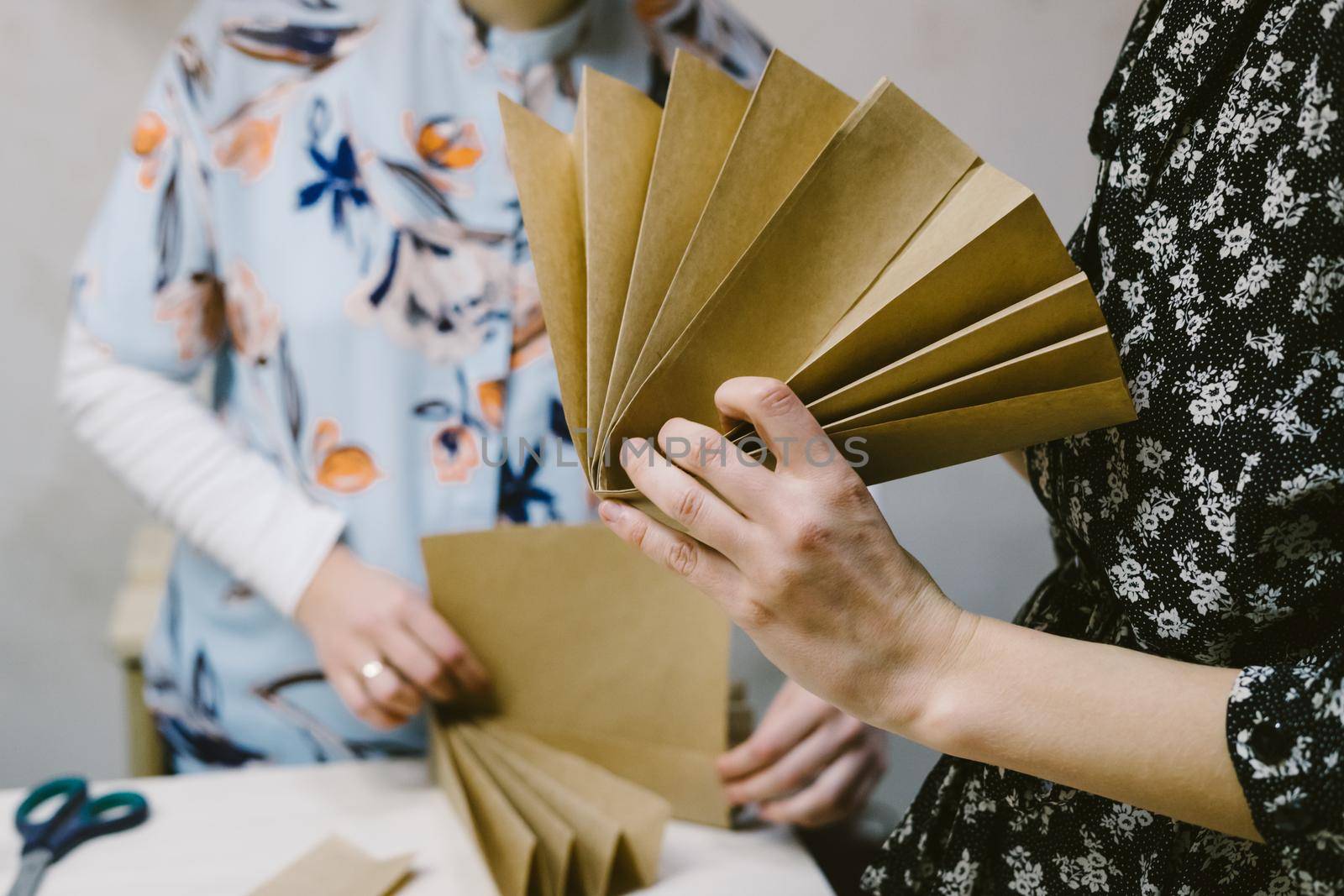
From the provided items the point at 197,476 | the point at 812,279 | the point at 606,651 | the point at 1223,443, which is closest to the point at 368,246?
the point at 197,476

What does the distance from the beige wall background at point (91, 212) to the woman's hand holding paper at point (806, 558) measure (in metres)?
0.18

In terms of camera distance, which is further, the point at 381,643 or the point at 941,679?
the point at 381,643

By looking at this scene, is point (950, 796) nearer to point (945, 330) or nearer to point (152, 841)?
point (945, 330)

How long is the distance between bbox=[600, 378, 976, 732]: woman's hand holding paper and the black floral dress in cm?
9

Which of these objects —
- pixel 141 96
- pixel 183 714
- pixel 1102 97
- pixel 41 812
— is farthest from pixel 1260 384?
pixel 141 96

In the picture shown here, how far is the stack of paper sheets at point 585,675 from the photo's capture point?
0.57m

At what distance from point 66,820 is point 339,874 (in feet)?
0.62

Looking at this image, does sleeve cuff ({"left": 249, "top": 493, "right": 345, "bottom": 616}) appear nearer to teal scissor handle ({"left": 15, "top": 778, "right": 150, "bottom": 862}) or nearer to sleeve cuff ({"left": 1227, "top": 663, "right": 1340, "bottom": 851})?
teal scissor handle ({"left": 15, "top": 778, "right": 150, "bottom": 862})

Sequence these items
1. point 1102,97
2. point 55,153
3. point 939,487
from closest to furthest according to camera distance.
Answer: point 1102,97 → point 939,487 → point 55,153

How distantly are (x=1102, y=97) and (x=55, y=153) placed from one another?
3.03 feet


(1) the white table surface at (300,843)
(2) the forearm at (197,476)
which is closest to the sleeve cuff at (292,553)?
(2) the forearm at (197,476)

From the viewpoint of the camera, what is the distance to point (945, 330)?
1.16ft

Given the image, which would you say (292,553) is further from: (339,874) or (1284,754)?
(1284,754)

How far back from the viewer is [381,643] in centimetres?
64
